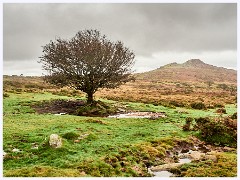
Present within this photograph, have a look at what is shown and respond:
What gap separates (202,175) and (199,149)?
599 cm

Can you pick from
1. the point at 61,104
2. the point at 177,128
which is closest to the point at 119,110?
the point at 61,104

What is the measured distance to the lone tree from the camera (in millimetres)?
41000

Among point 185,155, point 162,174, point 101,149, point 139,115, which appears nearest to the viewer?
point 162,174

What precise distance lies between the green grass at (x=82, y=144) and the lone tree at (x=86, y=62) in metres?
A: 10.6

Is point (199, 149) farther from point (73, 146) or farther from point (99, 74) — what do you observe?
point (99, 74)

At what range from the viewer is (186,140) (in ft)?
81.3

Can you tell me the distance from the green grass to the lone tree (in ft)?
34.7

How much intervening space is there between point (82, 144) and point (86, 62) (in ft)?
68.0

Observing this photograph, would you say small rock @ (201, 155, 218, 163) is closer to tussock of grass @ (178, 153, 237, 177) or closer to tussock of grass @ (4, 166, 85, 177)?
tussock of grass @ (178, 153, 237, 177)

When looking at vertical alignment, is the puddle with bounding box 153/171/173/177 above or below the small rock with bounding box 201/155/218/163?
below

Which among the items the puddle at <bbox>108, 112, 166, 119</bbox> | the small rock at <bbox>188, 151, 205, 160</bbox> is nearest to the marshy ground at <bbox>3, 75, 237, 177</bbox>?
the small rock at <bbox>188, 151, 205, 160</bbox>

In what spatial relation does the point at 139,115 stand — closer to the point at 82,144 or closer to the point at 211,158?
the point at 82,144

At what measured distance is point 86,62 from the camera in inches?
1602

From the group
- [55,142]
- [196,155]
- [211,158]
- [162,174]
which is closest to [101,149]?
[55,142]
